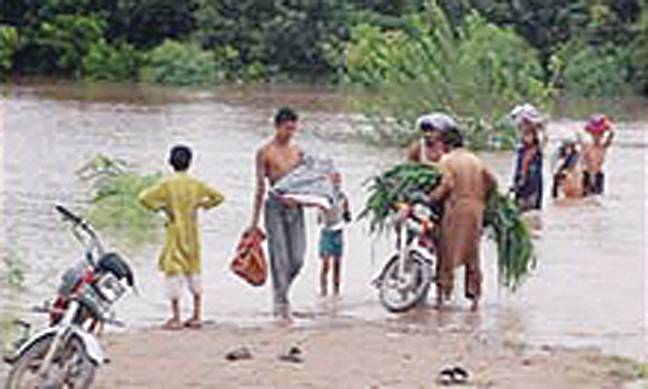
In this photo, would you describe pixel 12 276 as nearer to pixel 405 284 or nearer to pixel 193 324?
pixel 193 324

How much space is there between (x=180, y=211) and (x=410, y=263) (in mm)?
2000

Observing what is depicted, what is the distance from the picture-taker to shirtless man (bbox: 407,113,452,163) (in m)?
12.9

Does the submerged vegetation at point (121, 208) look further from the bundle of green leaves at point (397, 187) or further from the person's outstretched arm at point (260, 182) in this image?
the person's outstretched arm at point (260, 182)

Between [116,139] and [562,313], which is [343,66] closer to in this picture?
[116,139]

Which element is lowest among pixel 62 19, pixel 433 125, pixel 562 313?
pixel 562 313

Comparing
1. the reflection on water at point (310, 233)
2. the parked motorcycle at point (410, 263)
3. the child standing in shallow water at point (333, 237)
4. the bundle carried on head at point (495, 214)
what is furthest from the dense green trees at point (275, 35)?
the parked motorcycle at point (410, 263)

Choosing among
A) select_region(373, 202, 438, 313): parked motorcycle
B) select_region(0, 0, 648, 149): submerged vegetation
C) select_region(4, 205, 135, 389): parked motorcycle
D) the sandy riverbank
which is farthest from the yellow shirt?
select_region(0, 0, 648, 149): submerged vegetation

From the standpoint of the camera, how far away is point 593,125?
2352 centimetres

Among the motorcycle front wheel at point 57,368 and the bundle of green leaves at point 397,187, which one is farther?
the bundle of green leaves at point 397,187

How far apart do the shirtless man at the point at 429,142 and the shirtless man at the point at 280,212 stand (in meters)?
1.08

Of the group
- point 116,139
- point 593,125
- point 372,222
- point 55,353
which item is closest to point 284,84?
point 116,139

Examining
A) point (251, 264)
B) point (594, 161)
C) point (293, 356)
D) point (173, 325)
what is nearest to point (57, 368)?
point (293, 356)

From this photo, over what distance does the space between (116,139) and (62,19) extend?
920 inches

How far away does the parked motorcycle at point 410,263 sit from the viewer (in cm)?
1257
